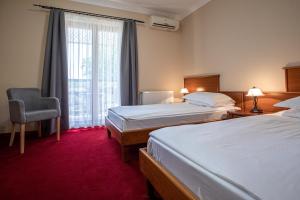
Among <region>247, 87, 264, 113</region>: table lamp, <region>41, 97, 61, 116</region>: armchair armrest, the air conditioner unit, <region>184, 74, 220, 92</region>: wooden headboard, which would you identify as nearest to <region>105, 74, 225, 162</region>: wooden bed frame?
<region>184, 74, 220, 92</region>: wooden headboard

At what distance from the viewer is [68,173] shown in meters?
1.78

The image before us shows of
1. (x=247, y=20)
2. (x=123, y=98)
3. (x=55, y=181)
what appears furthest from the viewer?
(x=123, y=98)

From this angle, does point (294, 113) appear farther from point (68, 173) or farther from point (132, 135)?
point (68, 173)

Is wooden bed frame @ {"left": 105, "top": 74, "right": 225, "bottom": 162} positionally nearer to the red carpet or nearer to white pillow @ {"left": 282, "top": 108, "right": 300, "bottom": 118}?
the red carpet

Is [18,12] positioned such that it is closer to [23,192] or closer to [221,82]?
[23,192]

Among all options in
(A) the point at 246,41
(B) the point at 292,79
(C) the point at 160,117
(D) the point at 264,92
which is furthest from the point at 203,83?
(C) the point at 160,117

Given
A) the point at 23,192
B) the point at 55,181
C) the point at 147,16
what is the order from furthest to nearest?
the point at 147,16 < the point at 55,181 < the point at 23,192

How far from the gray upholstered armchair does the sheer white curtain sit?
0.50 m

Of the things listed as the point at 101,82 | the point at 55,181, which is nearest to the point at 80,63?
the point at 101,82

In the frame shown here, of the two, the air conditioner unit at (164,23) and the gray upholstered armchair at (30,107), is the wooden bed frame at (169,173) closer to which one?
the gray upholstered armchair at (30,107)

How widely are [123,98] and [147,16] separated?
1.95m

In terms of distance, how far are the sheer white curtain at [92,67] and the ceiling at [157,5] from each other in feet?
1.09

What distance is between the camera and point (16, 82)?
299cm

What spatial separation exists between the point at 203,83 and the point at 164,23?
163 cm
